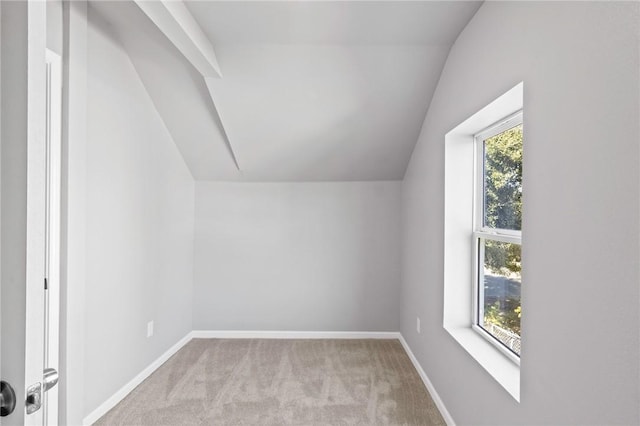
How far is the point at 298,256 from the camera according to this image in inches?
158

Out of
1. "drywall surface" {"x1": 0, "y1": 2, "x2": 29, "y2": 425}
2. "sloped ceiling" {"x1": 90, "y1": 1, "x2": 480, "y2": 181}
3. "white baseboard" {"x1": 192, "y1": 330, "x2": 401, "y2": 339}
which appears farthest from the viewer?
"white baseboard" {"x1": 192, "y1": 330, "x2": 401, "y2": 339}

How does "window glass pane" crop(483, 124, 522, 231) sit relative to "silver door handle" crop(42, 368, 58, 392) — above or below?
above

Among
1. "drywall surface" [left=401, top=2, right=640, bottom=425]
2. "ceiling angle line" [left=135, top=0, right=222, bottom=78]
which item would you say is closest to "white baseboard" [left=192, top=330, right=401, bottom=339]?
"drywall surface" [left=401, top=2, right=640, bottom=425]

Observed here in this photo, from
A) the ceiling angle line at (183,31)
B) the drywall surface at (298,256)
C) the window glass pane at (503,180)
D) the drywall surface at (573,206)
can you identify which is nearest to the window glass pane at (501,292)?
the window glass pane at (503,180)

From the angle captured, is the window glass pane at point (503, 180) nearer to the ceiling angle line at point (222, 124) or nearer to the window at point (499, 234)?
the window at point (499, 234)

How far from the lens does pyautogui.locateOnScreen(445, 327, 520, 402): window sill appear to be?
63.5 inches

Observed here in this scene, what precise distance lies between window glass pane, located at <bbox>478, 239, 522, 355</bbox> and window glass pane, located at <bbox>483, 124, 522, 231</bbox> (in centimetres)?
14

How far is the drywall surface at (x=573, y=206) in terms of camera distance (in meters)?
0.98

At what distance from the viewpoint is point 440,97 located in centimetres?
262

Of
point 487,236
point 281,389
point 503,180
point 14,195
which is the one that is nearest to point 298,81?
point 503,180

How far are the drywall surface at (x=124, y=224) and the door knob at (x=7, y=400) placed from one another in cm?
173

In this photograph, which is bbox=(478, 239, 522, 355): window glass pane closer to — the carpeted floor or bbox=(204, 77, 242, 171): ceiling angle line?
the carpeted floor

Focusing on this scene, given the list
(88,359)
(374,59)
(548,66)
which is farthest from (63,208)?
(548,66)

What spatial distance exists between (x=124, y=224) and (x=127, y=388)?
3.70 feet
